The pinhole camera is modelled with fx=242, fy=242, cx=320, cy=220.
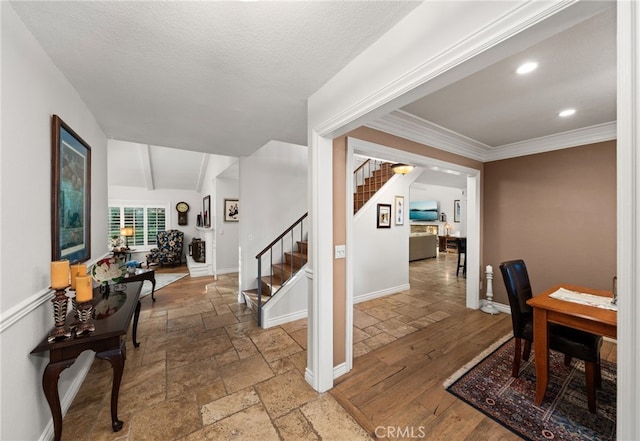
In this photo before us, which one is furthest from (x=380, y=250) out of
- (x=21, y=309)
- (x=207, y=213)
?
(x=207, y=213)

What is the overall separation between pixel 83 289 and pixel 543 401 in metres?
3.47

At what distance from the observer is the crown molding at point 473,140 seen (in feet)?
8.64

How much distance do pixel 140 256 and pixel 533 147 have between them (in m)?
9.95

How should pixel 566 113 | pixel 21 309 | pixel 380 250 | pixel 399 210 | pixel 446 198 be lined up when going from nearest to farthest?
pixel 21 309 → pixel 566 113 → pixel 380 250 → pixel 399 210 → pixel 446 198

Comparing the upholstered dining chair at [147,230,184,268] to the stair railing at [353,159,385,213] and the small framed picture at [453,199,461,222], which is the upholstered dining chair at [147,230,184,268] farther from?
the small framed picture at [453,199,461,222]

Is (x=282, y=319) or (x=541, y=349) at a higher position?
(x=541, y=349)

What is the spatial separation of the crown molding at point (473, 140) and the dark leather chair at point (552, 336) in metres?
1.66

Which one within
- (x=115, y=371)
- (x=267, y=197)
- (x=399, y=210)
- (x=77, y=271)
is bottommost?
(x=115, y=371)

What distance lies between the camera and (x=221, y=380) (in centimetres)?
216

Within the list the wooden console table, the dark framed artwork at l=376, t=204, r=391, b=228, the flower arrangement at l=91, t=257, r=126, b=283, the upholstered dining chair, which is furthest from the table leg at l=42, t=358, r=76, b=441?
the upholstered dining chair

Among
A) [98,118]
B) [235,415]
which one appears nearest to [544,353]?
[235,415]

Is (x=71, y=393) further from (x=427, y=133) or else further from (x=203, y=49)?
(x=427, y=133)

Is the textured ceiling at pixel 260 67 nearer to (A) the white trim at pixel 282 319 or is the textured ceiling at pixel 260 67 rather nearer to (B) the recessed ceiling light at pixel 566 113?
(B) the recessed ceiling light at pixel 566 113

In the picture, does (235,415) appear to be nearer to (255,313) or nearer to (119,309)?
(119,309)
